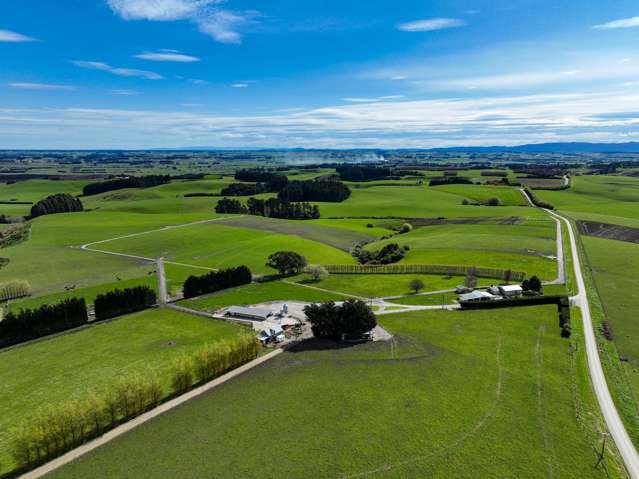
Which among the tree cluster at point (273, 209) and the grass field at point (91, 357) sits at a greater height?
the tree cluster at point (273, 209)

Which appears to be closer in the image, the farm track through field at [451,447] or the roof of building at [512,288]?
the farm track through field at [451,447]

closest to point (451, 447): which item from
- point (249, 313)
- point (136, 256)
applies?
point (249, 313)

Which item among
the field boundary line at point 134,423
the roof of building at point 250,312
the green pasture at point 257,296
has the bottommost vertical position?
the field boundary line at point 134,423

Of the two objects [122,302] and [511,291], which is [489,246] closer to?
[511,291]

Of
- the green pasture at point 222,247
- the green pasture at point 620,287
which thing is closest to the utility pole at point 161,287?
the green pasture at point 222,247

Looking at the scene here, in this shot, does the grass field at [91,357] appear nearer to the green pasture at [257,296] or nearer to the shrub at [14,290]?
the green pasture at [257,296]

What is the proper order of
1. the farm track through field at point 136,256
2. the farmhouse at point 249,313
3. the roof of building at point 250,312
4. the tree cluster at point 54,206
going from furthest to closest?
the tree cluster at point 54,206, the farm track through field at point 136,256, the roof of building at point 250,312, the farmhouse at point 249,313

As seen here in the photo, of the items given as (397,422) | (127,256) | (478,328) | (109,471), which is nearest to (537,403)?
(397,422)
